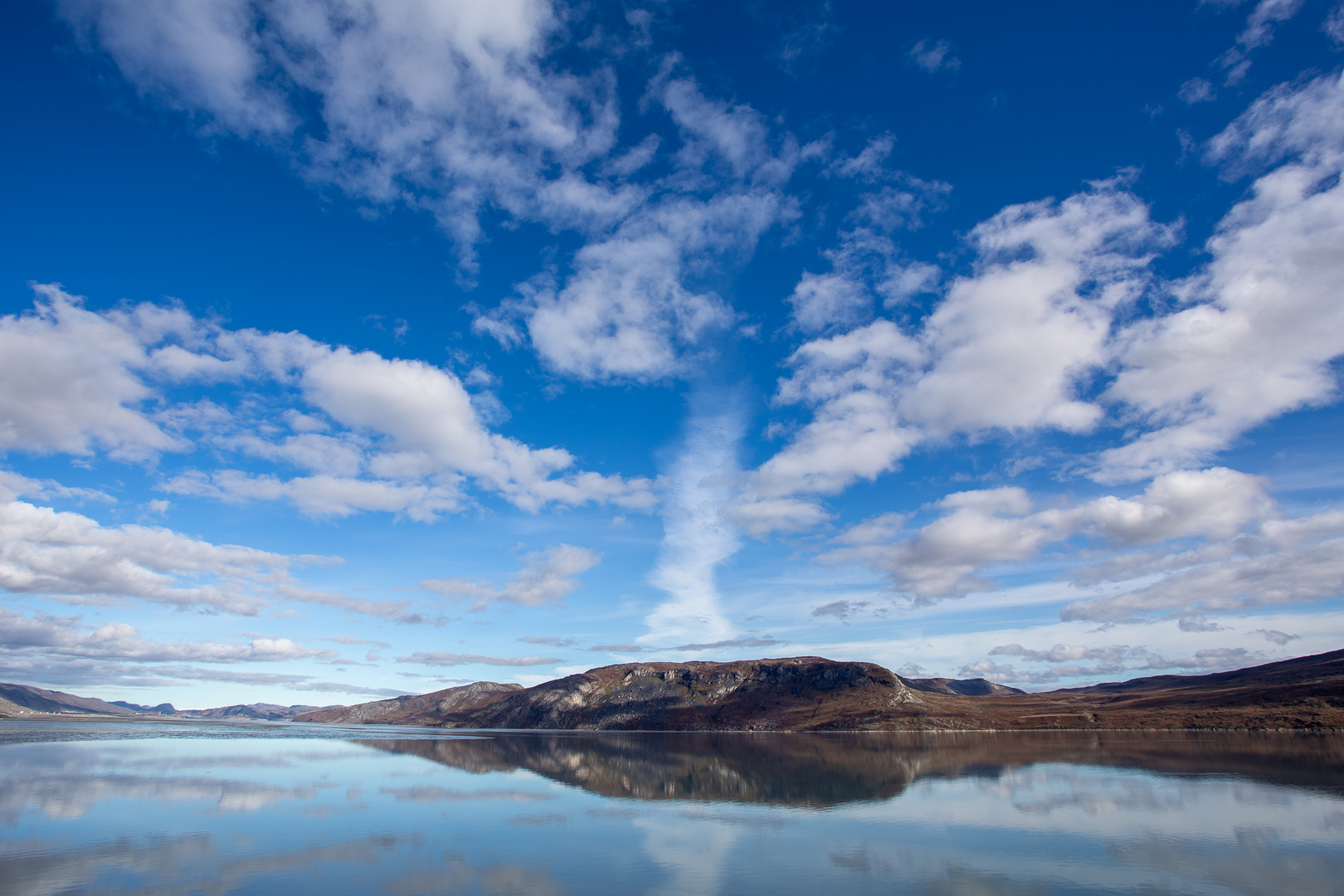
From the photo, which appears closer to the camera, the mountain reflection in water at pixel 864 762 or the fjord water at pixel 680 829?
the fjord water at pixel 680 829

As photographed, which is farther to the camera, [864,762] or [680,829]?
[864,762]

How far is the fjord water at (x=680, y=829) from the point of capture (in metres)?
31.4

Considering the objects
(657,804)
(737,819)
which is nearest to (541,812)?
(657,804)

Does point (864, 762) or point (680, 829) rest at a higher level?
point (864, 762)

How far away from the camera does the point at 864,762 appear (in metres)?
104

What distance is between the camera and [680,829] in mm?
46062

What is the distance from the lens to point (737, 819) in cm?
4975

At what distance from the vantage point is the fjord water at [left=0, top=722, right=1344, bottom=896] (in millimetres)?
31391

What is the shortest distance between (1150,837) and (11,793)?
306 ft

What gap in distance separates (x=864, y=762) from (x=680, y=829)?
70537mm

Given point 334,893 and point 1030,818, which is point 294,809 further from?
point 1030,818

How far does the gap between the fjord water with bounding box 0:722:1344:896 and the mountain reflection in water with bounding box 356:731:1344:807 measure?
106 centimetres

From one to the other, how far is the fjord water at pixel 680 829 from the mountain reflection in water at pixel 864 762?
1059mm

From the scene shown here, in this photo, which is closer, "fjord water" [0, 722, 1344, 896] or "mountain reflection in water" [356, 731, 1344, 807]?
"fjord water" [0, 722, 1344, 896]
